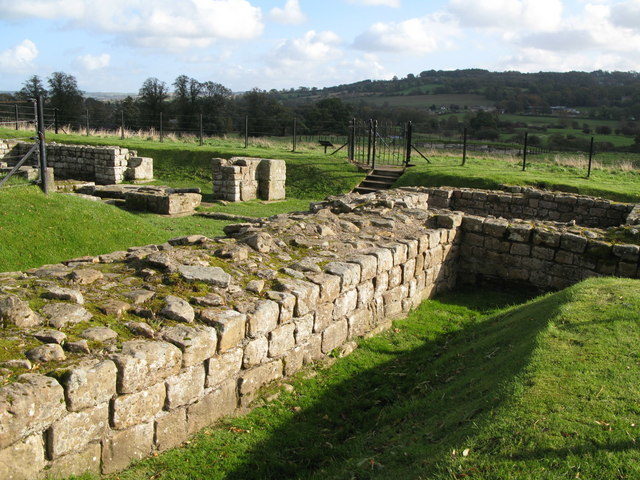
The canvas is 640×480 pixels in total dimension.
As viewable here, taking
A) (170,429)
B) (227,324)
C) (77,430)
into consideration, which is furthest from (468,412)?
(77,430)

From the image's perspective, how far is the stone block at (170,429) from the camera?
193 inches

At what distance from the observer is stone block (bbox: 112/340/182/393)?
4.50m

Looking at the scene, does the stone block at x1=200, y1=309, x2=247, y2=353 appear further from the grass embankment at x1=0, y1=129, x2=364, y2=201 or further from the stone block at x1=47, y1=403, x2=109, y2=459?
the grass embankment at x1=0, y1=129, x2=364, y2=201

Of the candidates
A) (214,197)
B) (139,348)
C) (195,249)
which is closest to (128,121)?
(214,197)

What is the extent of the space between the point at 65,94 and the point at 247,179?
3512cm

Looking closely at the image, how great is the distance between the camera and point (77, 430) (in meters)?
4.23

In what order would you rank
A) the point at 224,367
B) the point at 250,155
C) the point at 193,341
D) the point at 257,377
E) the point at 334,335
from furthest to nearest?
the point at 250,155 → the point at 334,335 → the point at 257,377 → the point at 224,367 → the point at 193,341

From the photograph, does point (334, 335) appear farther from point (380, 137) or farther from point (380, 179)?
point (380, 137)

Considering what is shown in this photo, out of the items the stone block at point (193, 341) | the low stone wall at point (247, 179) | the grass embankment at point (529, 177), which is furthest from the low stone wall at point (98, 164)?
the stone block at point (193, 341)

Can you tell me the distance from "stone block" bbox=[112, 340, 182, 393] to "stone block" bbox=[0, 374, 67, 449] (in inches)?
20.3

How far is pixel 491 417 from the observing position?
4402 mm

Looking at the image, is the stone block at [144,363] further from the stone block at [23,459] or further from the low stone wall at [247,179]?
the low stone wall at [247,179]

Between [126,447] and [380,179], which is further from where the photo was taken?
[380,179]

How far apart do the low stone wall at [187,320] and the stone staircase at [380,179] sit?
1284 cm
